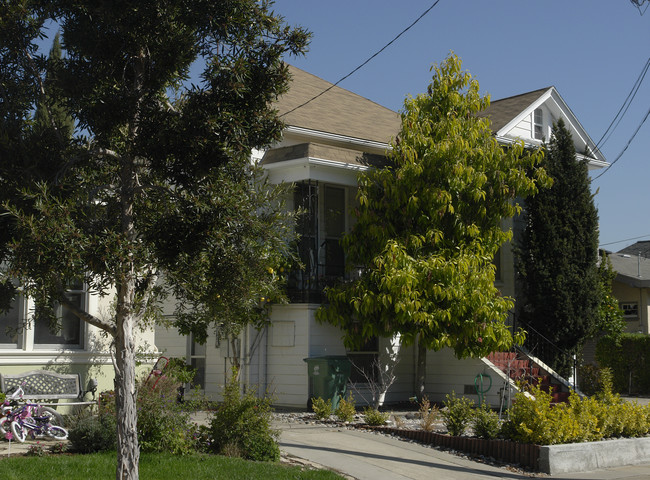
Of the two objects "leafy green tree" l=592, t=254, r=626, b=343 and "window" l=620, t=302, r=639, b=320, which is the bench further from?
"window" l=620, t=302, r=639, b=320

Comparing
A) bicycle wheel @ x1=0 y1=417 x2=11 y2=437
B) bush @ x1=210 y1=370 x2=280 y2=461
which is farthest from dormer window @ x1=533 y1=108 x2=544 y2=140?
bicycle wheel @ x1=0 y1=417 x2=11 y2=437

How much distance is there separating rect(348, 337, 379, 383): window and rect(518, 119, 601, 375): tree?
351 cm

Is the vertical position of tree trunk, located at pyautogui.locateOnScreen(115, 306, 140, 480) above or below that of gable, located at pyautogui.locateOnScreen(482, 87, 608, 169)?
below

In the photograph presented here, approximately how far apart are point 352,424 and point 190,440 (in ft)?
13.2

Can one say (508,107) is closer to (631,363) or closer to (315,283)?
(631,363)

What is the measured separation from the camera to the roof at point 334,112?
58.5ft

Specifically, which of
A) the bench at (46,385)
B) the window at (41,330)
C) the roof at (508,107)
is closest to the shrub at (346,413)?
the bench at (46,385)

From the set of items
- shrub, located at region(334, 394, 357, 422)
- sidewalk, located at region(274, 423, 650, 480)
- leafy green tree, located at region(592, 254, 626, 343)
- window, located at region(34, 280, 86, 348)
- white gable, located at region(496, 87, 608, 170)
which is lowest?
sidewalk, located at region(274, 423, 650, 480)

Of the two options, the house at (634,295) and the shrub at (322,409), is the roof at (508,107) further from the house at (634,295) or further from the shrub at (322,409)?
the shrub at (322,409)

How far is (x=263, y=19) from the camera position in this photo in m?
6.86

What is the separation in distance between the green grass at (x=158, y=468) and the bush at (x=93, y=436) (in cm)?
32

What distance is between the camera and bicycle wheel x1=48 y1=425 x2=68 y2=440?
1026 centimetres

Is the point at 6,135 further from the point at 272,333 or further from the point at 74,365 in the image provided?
the point at 272,333

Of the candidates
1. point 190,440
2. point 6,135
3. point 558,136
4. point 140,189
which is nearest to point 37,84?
point 6,135
